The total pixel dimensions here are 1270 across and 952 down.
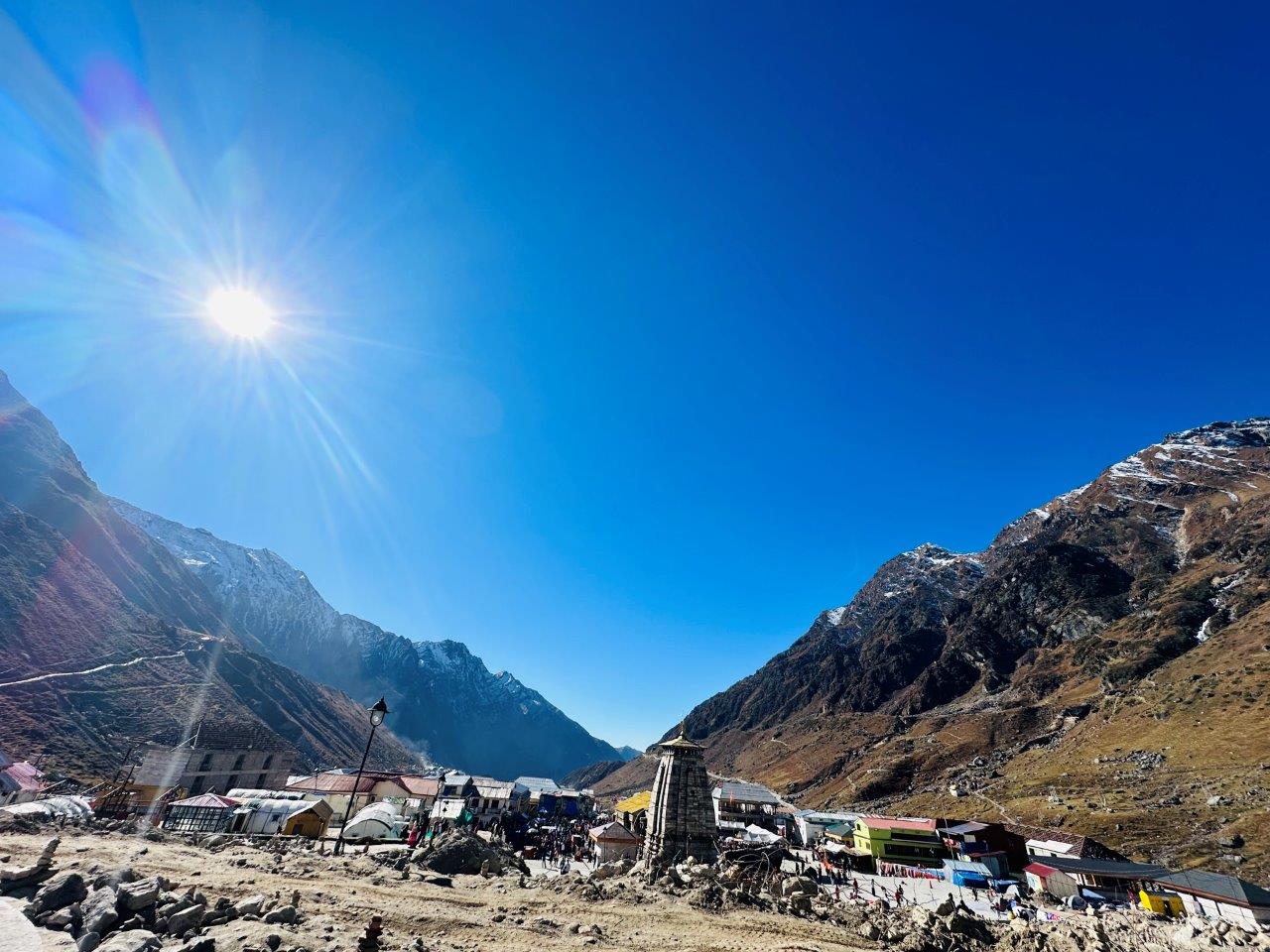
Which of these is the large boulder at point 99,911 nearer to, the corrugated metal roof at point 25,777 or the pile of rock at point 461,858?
the pile of rock at point 461,858

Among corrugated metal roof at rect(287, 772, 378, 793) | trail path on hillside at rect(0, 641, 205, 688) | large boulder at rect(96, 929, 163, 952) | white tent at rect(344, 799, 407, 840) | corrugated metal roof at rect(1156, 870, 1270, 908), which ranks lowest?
large boulder at rect(96, 929, 163, 952)

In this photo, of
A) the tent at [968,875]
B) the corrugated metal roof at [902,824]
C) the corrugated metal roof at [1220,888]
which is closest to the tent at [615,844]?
the tent at [968,875]

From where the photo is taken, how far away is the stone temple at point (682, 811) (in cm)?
3388

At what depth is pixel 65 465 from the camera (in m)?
158

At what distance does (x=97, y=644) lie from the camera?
109125mm

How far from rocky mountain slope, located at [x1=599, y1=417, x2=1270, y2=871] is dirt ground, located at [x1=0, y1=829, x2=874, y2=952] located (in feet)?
204

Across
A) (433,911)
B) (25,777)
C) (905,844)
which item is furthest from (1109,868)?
(25,777)

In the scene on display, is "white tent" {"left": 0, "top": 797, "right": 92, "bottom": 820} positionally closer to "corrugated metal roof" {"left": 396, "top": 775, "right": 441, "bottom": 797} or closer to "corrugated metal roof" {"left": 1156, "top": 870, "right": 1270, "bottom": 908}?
"corrugated metal roof" {"left": 396, "top": 775, "right": 441, "bottom": 797}

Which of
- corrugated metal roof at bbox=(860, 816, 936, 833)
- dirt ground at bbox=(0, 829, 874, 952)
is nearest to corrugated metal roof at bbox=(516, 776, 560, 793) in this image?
corrugated metal roof at bbox=(860, 816, 936, 833)

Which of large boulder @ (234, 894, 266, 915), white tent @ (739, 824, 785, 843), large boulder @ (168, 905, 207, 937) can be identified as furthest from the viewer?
white tent @ (739, 824, 785, 843)

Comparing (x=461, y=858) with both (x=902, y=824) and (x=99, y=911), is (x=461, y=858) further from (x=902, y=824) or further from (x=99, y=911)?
(x=902, y=824)

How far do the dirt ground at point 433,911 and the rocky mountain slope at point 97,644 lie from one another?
79.0 metres

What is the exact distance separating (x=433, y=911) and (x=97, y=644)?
13498 centimetres

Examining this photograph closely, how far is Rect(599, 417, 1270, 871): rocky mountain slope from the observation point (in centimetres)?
6850
